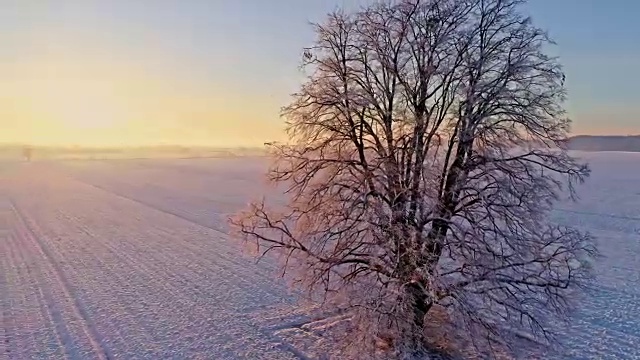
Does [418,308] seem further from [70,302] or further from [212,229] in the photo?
[212,229]

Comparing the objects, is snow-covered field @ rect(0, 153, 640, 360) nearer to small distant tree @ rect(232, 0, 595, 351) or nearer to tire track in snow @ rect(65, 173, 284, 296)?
tire track in snow @ rect(65, 173, 284, 296)

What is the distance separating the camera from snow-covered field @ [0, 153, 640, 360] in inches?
545

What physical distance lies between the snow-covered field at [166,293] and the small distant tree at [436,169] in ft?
9.55

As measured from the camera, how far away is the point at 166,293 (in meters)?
19.2

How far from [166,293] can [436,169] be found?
40.0ft

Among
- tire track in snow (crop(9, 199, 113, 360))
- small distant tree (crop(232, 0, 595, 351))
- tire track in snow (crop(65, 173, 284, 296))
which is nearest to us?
small distant tree (crop(232, 0, 595, 351))

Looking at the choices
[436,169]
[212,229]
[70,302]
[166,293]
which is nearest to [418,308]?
[436,169]

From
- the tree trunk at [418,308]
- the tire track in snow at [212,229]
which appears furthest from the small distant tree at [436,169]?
the tire track in snow at [212,229]

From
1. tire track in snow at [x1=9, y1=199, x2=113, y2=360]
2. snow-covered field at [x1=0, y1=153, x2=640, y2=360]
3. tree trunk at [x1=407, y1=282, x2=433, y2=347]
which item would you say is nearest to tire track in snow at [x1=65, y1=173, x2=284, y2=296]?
snow-covered field at [x1=0, y1=153, x2=640, y2=360]

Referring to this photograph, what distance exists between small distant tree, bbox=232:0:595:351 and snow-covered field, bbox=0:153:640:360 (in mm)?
2910

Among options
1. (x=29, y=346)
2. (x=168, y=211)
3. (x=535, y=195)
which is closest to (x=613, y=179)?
(x=168, y=211)

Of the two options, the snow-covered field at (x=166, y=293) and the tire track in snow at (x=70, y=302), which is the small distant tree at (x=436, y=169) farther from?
the tire track in snow at (x=70, y=302)

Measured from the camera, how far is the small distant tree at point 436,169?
456 inches

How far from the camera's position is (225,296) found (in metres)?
18.8
